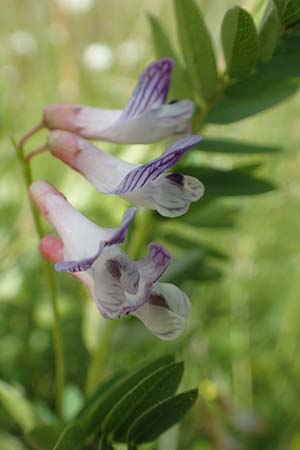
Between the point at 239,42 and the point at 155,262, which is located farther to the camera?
the point at 239,42

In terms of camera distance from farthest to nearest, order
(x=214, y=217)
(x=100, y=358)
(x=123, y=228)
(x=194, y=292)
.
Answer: (x=194, y=292) < (x=214, y=217) < (x=100, y=358) < (x=123, y=228)

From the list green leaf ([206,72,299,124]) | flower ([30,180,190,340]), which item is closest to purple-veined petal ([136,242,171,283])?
flower ([30,180,190,340])

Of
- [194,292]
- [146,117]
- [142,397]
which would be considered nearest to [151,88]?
[146,117]

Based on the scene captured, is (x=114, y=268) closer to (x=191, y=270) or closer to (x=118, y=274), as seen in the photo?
(x=118, y=274)

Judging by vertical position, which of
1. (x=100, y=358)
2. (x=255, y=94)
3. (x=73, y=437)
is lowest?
(x=100, y=358)

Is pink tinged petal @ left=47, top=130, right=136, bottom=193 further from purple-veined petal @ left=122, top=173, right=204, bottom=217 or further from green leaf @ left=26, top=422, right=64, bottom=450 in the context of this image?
green leaf @ left=26, top=422, right=64, bottom=450

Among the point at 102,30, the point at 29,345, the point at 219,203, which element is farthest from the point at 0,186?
the point at 102,30

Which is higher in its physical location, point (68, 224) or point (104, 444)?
point (68, 224)

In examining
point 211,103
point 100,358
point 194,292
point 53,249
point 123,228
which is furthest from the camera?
point 194,292
